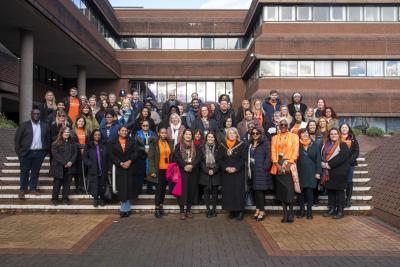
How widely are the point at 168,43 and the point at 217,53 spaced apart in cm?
430

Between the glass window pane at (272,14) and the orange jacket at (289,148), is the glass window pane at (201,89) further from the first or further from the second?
the orange jacket at (289,148)

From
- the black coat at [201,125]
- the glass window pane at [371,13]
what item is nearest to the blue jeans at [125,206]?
the black coat at [201,125]

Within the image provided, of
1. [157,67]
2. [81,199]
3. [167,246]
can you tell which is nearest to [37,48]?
[157,67]

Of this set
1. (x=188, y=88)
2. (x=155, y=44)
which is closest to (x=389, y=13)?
(x=188, y=88)

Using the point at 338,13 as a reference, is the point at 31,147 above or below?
below

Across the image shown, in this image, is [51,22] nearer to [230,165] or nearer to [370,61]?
[230,165]

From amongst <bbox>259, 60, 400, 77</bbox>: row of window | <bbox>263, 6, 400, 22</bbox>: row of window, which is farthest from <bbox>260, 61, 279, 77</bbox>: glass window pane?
<bbox>263, 6, 400, 22</bbox>: row of window

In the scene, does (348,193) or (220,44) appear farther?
(220,44)

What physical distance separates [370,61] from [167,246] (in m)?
24.1

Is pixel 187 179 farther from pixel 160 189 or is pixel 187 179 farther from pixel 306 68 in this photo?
pixel 306 68

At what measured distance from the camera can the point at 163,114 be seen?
10.7m

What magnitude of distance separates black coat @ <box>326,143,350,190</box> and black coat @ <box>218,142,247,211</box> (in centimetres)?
186

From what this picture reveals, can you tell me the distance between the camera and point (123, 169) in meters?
8.70

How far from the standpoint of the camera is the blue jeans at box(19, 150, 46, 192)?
30.3ft
